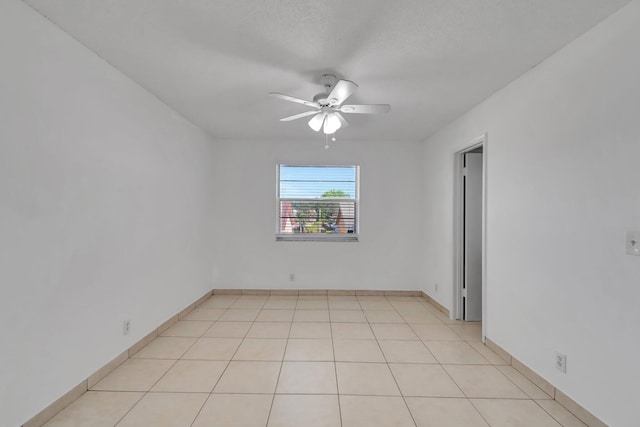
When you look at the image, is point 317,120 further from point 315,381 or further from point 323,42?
point 315,381

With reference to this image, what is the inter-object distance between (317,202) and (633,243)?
3.53m

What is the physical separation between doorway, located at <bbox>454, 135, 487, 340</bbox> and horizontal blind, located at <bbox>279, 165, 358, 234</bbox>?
1563 millimetres

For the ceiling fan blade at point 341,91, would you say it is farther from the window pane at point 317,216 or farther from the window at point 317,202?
the window pane at point 317,216

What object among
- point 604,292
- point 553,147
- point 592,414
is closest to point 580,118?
point 553,147

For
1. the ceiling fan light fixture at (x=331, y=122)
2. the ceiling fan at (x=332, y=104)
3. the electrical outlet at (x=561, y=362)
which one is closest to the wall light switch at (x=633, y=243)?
the electrical outlet at (x=561, y=362)

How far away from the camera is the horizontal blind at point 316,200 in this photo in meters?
4.62

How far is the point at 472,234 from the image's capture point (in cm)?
351

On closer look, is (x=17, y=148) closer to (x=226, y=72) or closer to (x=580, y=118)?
(x=226, y=72)

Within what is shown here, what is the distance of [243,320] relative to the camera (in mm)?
3469

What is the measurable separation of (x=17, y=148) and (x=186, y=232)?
2.12m

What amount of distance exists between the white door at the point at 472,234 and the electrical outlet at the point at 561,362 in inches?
61.6

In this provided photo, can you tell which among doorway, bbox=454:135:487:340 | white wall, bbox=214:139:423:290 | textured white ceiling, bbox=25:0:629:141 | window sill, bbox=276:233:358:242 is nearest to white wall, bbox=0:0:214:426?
textured white ceiling, bbox=25:0:629:141

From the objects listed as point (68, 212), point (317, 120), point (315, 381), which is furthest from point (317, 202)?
point (68, 212)

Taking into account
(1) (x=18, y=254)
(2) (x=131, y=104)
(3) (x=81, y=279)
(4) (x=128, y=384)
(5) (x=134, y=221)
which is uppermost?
(2) (x=131, y=104)
